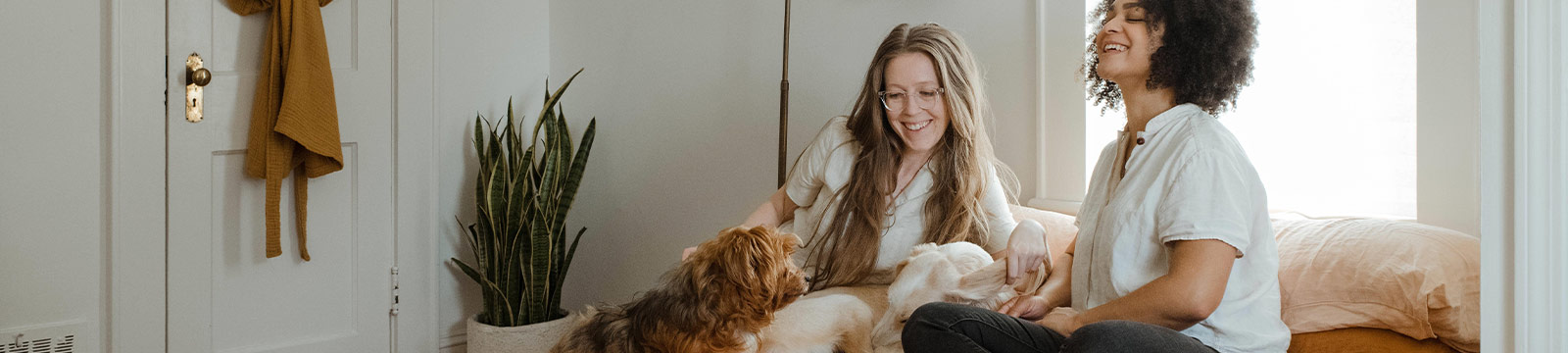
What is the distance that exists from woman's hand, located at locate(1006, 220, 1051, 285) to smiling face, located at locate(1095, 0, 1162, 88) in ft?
0.97

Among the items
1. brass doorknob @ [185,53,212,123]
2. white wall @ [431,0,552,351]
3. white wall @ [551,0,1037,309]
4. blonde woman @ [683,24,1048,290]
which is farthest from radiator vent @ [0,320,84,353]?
blonde woman @ [683,24,1048,290]

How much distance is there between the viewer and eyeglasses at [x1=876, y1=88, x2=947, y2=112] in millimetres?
1974

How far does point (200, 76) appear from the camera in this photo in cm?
272

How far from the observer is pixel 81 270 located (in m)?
2.60

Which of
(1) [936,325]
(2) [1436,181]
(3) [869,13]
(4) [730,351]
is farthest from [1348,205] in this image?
(3) [869,13]

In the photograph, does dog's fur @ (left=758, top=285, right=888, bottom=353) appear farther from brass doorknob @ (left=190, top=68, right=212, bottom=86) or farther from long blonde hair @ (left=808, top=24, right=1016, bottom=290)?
brass doorknob @ (left=190, top=68, right=212, bottom=86)

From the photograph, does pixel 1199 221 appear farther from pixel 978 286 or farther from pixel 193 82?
pixel 193 82

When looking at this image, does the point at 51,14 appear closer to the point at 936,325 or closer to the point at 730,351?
the point at 730,351

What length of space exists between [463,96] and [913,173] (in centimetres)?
208

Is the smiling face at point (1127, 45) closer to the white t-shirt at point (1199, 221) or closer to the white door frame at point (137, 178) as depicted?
the white t-shirt at point (1199, 221)

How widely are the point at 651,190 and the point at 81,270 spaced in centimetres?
176

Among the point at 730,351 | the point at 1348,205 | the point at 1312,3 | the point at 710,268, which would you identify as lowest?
the point at 730,351

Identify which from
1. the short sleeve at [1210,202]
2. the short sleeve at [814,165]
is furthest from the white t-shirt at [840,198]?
the short sleeve at [1210,202]

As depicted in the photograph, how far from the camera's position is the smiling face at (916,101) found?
1.97 m
